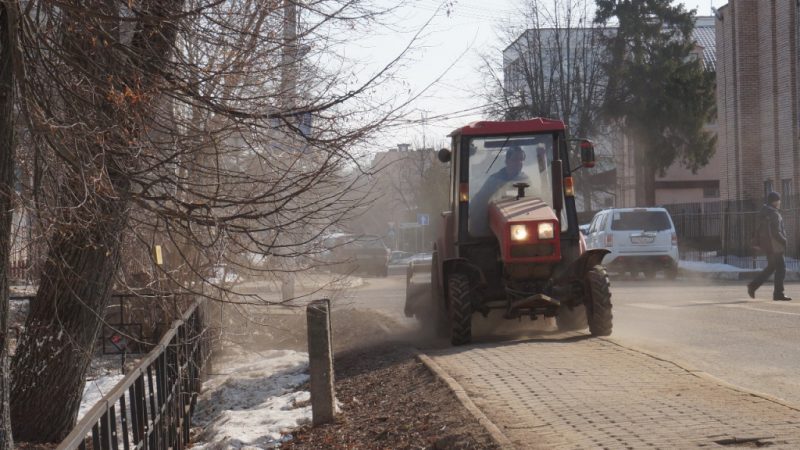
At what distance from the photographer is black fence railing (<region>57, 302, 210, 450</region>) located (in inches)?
228

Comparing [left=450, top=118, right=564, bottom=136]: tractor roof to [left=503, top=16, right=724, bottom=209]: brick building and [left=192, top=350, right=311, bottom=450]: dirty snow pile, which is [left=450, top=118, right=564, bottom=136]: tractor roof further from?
[left=503, top=16, right=724, bottom=209]: brick building

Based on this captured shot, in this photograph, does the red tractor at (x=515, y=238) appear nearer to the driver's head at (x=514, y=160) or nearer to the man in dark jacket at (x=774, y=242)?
the driver's head at (x=514, y=160)

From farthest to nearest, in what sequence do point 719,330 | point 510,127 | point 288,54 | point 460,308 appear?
point 719,330 < point 510,127 < point 460,308 < point 288,54

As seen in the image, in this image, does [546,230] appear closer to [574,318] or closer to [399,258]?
[574,318]

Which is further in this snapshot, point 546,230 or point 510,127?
point 510,127

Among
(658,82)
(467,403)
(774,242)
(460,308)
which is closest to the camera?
(467,403)

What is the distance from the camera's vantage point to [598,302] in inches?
497

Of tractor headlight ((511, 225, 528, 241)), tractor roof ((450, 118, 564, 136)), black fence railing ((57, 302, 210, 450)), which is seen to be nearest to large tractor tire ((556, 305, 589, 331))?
tractor headlight ((511, 225, 528, 241))

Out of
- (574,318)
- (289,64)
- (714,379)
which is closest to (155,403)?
(289,64)

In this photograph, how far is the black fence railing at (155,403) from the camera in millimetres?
5785

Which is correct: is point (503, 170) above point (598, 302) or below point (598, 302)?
above

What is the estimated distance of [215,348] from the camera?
15469 millimetres

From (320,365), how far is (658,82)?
39576 mm

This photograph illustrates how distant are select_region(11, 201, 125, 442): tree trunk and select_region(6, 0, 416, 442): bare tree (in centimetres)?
1
